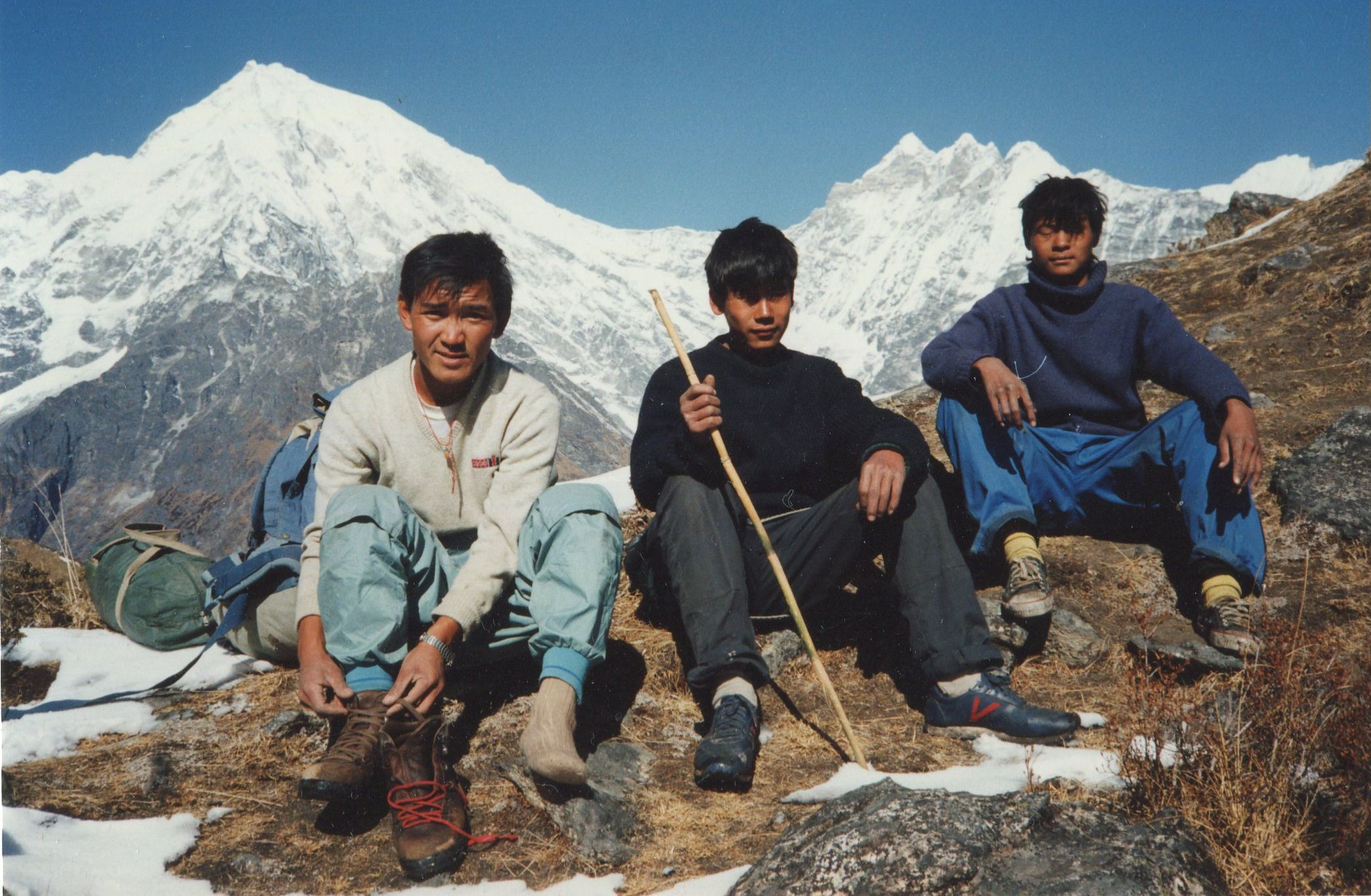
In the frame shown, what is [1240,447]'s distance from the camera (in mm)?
3795

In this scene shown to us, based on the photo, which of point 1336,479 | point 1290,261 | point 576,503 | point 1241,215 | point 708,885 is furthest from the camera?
point 1241,215

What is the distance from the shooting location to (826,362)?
4.34 m

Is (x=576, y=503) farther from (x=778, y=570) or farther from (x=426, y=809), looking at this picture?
(x=426, y=809)

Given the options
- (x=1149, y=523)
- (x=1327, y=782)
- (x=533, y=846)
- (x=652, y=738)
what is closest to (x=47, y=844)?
(x=533, y=846)

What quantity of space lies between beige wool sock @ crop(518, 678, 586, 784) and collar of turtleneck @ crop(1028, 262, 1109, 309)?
141 inches

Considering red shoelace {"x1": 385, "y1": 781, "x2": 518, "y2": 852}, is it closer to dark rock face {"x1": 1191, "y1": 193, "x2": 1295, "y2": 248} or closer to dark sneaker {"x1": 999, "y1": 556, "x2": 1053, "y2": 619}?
dark sneaker {"x1": 999, "y1": 556, "x2": 1053, "y2": 619}

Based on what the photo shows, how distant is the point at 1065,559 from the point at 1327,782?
8.21 ft

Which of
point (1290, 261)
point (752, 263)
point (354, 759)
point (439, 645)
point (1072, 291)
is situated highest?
point (1290, 261)

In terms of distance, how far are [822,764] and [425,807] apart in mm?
1536

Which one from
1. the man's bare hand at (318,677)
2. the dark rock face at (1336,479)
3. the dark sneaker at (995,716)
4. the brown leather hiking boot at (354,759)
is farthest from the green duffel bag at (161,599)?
the dark rock face at (1336,479)

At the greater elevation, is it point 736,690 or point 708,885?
point 736,690

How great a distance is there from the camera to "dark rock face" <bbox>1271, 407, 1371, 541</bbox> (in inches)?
186

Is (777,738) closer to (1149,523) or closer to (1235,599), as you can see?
(1235,599)

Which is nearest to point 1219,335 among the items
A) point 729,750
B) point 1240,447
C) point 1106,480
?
point 1106,480
